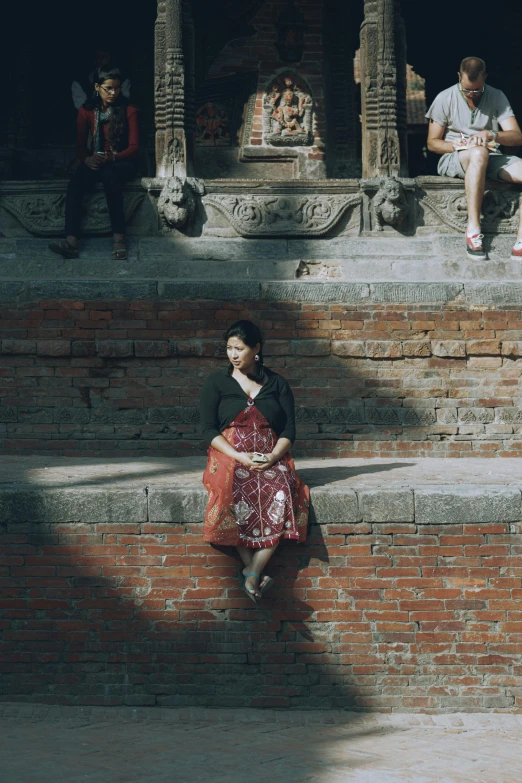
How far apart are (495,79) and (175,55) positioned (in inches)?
204

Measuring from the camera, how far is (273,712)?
711 centimetres

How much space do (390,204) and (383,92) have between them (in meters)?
1.19

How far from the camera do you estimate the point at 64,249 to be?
1024 centimetres

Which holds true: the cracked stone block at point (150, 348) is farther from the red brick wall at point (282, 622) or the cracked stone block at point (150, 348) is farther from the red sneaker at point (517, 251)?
the red sneaker at point (517, 251)

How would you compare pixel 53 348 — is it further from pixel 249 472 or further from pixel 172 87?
pixel 249 472

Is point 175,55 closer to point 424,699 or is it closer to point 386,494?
point 386,494

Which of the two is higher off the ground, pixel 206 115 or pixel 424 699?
pixel 206 115

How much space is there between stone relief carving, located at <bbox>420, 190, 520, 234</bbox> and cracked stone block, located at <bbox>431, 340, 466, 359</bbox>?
144 centimetres

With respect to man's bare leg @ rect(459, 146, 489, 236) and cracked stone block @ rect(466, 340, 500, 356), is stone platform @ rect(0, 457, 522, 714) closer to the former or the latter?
cracked stone block @ rect(466, 340, 500, 356)

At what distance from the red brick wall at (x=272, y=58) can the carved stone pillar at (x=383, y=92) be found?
197 centimetres

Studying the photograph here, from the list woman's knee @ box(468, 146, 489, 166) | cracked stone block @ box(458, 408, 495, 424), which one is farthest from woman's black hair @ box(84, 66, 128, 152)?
cracked stone block @ box(458, 408, 495, 424)

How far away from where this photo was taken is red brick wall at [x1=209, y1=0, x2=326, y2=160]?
13023 mm

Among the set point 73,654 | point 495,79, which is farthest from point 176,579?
point 495,79

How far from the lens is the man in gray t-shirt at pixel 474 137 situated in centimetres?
1028
